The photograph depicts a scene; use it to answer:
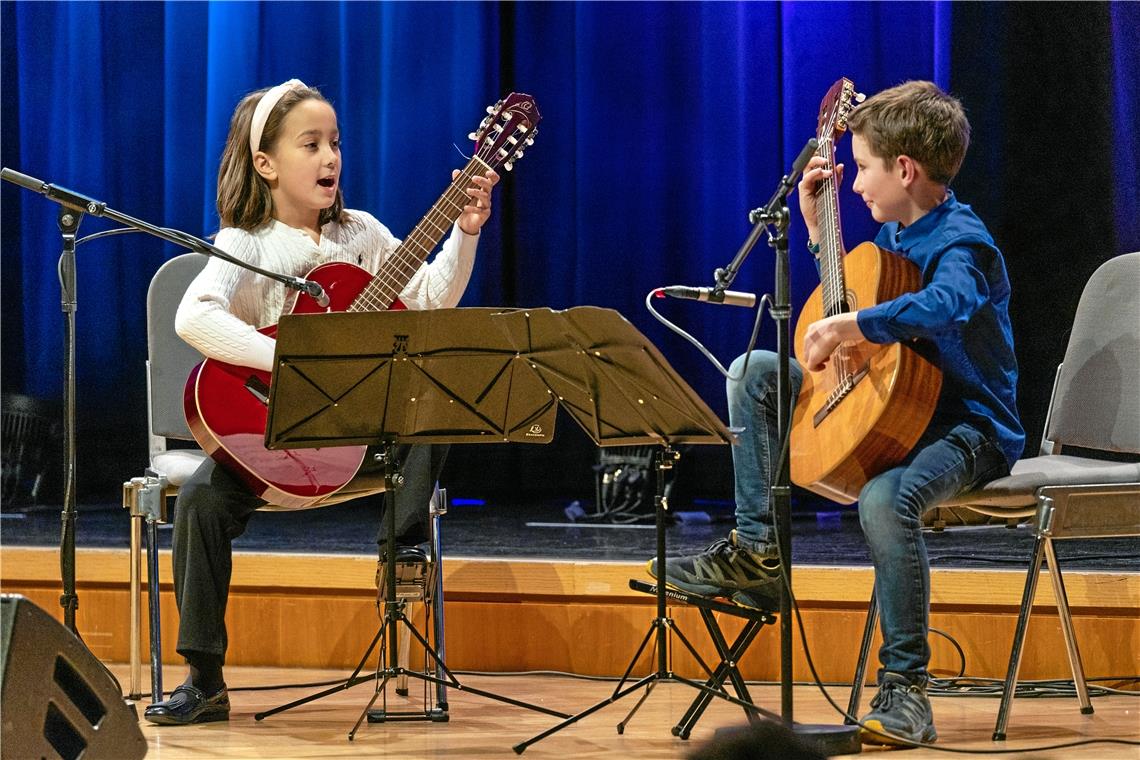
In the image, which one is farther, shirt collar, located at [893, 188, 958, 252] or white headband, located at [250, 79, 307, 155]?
white headband, located at [250, 79, 307, 155]

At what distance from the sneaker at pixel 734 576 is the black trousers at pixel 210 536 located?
68 centimetres

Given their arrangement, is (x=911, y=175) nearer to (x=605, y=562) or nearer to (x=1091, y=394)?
(x=1091, y=394)

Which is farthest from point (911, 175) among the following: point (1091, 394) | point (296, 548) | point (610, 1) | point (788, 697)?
point (610, 1)

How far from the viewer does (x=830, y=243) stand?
299cm

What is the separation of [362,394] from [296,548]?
1.44 m

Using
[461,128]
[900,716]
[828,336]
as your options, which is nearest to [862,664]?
[900,716]

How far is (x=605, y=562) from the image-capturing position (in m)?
3.69

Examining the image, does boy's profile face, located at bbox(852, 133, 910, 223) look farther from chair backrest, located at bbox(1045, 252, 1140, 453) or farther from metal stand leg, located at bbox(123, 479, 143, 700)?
metal stand leg, located at bbox(123, 479, 143, 700)

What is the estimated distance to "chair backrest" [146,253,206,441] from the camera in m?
3.61

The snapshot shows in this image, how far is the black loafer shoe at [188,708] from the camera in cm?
307

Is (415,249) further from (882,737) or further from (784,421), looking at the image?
(882,737)

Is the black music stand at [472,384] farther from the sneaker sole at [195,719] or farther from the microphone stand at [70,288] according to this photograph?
the sneaker sole at [195,719]

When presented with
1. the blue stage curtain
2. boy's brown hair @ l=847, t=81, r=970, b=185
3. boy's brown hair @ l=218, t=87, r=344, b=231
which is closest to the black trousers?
boy's brown hair @ l=218, t=87, r=344, b=231

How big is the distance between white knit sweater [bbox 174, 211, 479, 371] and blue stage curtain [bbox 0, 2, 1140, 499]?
81.6 inches
